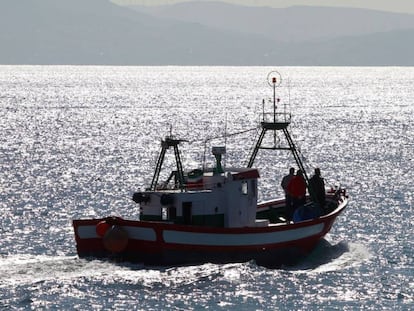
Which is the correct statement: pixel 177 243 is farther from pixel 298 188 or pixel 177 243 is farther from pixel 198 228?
pixel 298 188

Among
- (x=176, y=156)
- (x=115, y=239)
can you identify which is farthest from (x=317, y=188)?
(x=115, y=239)

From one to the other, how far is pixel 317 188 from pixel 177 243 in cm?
927

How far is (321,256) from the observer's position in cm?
4606

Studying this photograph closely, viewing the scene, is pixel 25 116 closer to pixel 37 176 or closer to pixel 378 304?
pixel 37 176

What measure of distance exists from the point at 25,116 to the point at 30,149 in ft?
201

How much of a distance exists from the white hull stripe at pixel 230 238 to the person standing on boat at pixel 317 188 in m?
3.57

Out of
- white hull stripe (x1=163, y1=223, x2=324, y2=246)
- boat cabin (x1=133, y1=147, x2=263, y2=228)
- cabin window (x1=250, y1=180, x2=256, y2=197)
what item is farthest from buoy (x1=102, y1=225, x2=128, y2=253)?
cabin window (x1=250, y1=180, x2=256, y2=197)

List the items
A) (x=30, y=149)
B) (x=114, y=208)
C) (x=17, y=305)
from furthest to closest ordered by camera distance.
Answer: (x=30, y=149) → (x=114, y=208) → (x=17, y=305)

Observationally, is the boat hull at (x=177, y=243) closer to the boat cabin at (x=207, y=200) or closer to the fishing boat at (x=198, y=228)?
the fishing boat at (x=198, y=228)

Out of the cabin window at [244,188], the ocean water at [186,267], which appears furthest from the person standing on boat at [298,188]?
the cabin window at [244,188]

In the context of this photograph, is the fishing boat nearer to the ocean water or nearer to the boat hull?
the boat hull

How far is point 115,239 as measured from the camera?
40.1m

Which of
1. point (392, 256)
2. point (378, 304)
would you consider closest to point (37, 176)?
point (392, 256)

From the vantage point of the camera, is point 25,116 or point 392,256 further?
point 25,116
